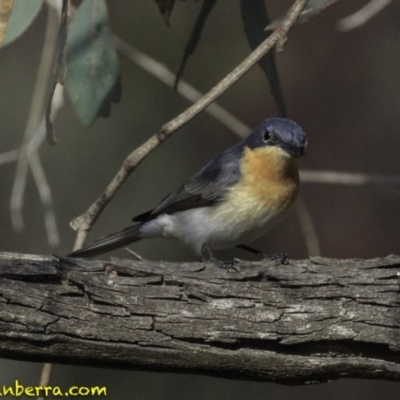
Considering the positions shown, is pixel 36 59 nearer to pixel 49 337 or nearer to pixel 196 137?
pixel 196 137

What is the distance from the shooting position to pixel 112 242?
16.6 feet

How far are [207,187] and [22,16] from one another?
59.1 inches

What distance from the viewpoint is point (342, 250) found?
299 inches

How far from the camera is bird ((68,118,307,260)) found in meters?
4.73

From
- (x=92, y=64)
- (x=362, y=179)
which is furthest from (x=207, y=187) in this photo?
(x=92, y=64)

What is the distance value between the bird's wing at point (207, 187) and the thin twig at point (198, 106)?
941 millimetres

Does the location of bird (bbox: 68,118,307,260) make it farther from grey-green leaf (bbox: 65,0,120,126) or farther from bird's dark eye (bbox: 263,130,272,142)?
grey-green leaf (bbox: 65,0,120,126)

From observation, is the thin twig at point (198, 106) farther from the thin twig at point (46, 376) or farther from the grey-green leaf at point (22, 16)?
the grey-green leaf at point (22, 16)

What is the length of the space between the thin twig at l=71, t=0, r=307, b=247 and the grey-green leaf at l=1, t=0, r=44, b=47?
750 mm

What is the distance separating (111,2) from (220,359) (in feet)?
17.4

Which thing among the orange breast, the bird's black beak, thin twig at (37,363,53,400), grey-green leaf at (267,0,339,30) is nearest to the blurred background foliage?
the orange breast

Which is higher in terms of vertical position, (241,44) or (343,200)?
(241,44)

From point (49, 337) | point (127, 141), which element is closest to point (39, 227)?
point (127, 141)

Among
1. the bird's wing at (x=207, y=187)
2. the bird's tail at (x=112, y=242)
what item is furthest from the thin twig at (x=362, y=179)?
the bird's tail at (x=112, y=242)
